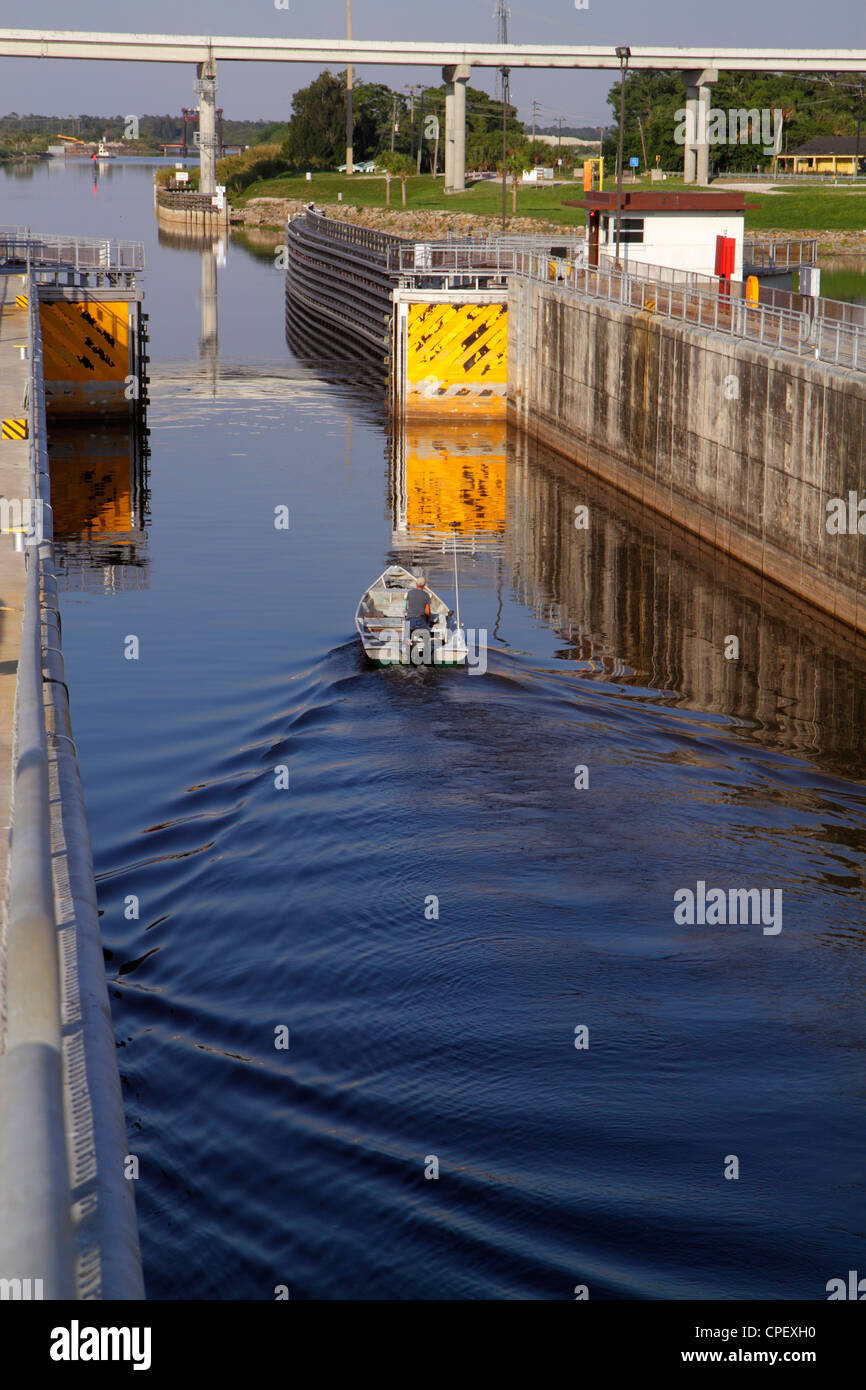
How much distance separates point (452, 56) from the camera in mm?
132875

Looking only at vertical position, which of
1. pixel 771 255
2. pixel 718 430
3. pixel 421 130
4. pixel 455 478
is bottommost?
pixel 455 478

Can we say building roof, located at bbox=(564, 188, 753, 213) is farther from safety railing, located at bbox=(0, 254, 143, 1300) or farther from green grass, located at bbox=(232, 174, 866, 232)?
safety railing, located at bbox=(0, 254, 143, 1300)

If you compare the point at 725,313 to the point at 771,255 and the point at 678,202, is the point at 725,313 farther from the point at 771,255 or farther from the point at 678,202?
the point at 771,255

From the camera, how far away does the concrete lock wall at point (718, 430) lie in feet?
89.7

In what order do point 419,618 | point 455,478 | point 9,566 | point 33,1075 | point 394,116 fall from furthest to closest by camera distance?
point 394,116 → point 455,478 → point 419,618 → point 9,566 → point 33,1075

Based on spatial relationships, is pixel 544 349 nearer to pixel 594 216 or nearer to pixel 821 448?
pixel 594 216

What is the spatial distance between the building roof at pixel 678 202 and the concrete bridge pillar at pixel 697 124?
76267 millimetres

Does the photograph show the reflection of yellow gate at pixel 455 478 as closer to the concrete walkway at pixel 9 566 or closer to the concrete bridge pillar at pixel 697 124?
the concrete walkway at pixel 9 566

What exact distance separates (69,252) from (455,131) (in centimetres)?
8697

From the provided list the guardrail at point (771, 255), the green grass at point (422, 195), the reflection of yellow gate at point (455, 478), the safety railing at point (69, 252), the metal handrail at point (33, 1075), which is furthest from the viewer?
the green grass at point (422, 195)

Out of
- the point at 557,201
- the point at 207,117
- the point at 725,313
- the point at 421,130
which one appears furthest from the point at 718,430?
the point at 421,130

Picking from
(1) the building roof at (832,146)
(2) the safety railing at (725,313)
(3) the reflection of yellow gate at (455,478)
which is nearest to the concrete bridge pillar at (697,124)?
(1) the building roof at (832,146)

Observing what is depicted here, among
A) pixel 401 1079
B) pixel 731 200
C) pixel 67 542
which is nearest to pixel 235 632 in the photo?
pixel 67 542

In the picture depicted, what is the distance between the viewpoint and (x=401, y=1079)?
13.5m
